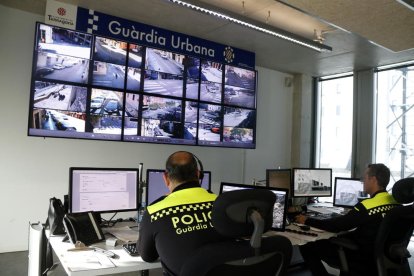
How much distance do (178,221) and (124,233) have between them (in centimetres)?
95

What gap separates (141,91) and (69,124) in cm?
85

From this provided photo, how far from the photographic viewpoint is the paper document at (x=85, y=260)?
1.58m

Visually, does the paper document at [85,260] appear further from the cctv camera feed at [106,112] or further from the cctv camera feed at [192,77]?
the cctv camera feed at [192,77]

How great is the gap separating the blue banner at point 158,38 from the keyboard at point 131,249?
2514mm

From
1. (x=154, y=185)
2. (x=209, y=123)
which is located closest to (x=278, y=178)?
(x=209, y=123)

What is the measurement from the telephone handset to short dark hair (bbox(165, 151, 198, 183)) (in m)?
0.73

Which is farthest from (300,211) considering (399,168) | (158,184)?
(399,168)

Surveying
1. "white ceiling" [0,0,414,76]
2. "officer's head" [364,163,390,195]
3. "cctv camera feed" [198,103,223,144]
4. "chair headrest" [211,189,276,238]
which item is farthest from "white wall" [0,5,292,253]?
"chair headrest" [211,189,276,238]

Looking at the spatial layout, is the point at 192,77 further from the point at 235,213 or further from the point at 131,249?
the point at 235,213

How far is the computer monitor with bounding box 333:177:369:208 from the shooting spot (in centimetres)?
368

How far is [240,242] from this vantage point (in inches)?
47.8

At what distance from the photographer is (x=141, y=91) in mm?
3654

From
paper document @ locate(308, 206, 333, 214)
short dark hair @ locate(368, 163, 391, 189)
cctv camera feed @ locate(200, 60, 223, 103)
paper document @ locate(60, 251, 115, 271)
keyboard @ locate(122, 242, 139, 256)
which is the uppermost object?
cctv camera feed @ locate(200, 60, 223, 103)

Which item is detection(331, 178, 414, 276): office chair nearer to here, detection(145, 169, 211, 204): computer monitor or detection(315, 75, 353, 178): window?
detection(145, 169, 211, 204): computer monitor
